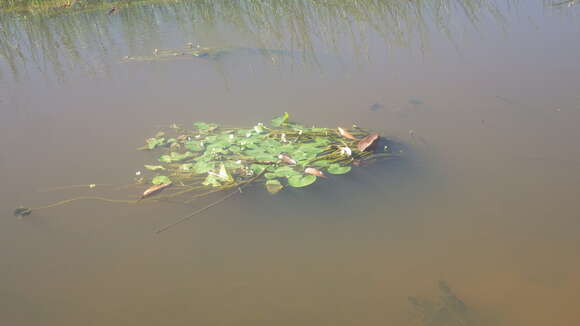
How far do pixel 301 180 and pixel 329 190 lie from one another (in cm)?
17

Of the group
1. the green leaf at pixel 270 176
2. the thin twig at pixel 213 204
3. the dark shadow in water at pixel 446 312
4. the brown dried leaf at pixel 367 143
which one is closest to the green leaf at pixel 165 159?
the thin twig at pixel 213 204

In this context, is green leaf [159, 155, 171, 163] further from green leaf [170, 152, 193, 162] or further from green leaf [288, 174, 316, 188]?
green leaf [288, 174, 316, 188]

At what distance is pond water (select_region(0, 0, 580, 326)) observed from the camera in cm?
176

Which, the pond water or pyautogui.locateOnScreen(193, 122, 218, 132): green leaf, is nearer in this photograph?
the pond water

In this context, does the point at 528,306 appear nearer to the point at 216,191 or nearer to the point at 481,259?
the point at 481,259

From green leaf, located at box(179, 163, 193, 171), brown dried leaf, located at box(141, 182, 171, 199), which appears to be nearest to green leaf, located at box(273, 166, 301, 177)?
green leaf, located at box(179, 163, 193, 171)

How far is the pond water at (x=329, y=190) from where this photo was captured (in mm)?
1762

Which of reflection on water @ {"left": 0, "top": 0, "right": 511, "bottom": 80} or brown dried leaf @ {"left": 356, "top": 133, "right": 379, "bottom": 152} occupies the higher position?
reflection on water @ {"left": 0, "top": 0, "right": 511, "bottom": 80}

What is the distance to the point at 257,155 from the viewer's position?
2541 millimetres

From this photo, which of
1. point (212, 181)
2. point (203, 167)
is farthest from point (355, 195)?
point (203, 167)

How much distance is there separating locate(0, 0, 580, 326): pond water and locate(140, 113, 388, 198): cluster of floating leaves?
0.36 feet

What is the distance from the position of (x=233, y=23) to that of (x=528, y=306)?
4.13 m

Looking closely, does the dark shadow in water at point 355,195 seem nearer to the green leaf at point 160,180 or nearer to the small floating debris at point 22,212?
the green leaf at point 160,180

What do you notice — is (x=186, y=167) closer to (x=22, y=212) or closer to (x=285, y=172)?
(x=285, y=172)
